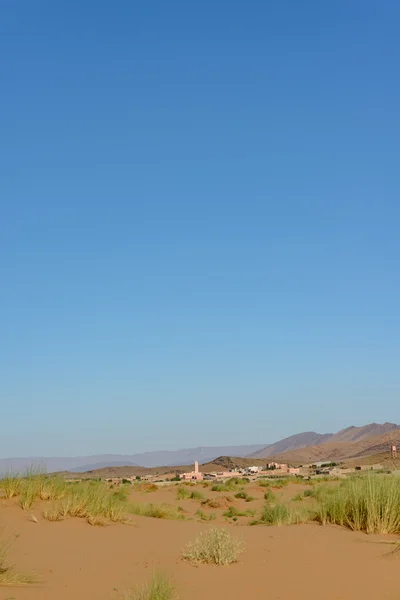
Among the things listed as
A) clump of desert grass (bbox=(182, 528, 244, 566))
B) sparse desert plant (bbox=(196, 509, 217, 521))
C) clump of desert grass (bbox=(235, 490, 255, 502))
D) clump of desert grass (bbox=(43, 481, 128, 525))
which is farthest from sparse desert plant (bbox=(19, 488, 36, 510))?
clump of desert grass (bbox=(235, 490, 255, 502))

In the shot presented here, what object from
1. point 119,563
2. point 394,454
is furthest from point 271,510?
point 394,454

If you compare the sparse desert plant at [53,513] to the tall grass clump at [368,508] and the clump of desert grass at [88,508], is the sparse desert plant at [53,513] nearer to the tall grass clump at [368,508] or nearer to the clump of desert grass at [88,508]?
the clump of desert grass at [88,508]

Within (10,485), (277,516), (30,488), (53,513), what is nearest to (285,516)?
(277,516)

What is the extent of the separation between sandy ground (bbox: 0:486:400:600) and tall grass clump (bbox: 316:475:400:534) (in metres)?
0.49

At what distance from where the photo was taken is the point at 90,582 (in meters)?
8.37

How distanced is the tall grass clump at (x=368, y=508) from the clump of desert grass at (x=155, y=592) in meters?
6.18

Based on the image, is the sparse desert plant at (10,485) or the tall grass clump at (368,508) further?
the sparse desert plant at (10,485)

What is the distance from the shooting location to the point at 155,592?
6.89 m

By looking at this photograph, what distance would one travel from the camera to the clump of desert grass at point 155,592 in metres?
6.88

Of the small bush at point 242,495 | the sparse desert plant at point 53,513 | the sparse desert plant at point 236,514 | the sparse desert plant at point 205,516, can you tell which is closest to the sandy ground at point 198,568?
the sparse desert plant at point 53,513

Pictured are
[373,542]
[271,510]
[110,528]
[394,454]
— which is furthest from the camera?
[394,454]

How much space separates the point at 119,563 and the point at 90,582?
1225 mm

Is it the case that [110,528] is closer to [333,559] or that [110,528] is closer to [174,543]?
[174,543]

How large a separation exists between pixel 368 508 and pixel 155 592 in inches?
269
